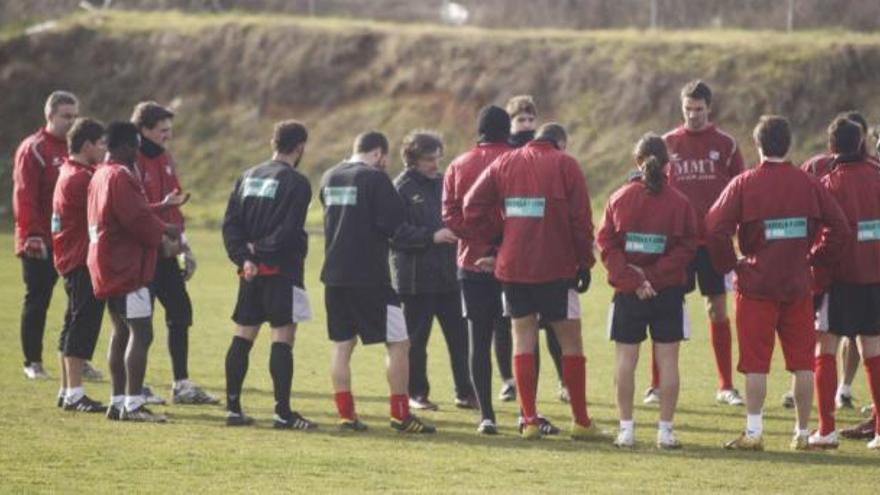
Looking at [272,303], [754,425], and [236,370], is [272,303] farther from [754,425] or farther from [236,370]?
[754,425]

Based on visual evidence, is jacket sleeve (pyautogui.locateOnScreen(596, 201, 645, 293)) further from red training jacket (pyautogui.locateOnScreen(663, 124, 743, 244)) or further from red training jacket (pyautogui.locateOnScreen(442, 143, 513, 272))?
red training jacket (pyautogui.locateOnScreen(663, 124, 743, 244))

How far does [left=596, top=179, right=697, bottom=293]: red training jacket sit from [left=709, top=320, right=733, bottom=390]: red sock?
262 centimetres

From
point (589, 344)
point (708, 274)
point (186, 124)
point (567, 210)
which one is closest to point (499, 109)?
point (567, 210)

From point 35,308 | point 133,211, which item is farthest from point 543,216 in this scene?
point 35,308

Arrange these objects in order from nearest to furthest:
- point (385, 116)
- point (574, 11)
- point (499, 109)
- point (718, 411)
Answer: point (499, 109)
point (718, 411)
point (385, 116)
point (574, 11)

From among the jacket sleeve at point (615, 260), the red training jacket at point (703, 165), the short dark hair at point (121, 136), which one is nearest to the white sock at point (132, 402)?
the short dark hair at point (121, 136)

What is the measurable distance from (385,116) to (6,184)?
26.8ft

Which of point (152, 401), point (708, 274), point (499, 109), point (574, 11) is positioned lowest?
point (152, 401)

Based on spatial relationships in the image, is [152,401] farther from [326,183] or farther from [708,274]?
[708,274]

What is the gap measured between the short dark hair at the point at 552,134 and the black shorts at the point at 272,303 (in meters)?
1.92

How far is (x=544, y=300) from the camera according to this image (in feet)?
41.1

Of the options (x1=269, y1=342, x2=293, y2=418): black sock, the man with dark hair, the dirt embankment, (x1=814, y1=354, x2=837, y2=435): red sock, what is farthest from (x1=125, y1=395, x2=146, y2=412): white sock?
the dirt embankment

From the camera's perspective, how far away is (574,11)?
4475 cm

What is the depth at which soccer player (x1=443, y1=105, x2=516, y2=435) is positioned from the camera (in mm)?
13047
